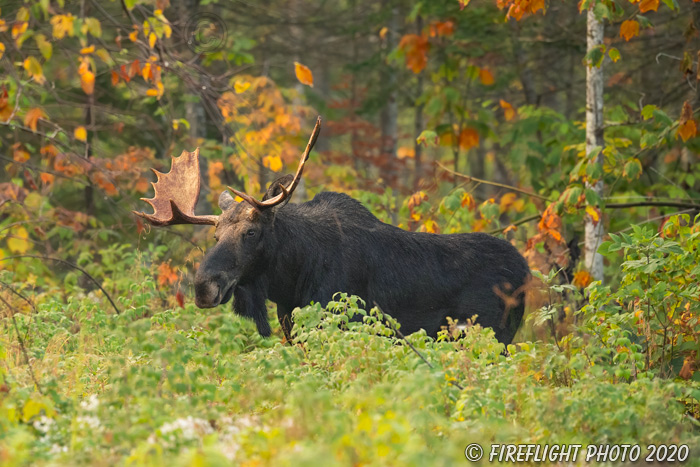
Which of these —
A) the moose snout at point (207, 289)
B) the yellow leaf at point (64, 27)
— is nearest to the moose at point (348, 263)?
the moose snout at point (207, 289)

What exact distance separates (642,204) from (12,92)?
260 inches

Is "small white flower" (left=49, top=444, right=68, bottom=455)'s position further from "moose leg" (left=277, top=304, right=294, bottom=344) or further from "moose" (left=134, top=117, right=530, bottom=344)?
"moose leg" (left=277, top=304, right=294, bottom=344)

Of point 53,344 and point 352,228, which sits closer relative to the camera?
point 53,344

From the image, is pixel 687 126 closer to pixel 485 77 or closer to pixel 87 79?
pixel 485 77

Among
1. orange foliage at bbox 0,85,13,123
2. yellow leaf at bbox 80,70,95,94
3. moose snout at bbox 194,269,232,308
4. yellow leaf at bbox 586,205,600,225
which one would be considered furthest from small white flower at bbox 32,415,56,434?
yellow leaf at bbox 586,205,600,225

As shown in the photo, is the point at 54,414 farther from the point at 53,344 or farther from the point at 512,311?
the point at 512,311

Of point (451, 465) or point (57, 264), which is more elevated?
point (451, 465)

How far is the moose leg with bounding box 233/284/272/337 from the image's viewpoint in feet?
23.7

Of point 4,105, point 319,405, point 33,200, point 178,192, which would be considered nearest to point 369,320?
point 319,405

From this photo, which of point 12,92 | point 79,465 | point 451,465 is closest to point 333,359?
point 79,465

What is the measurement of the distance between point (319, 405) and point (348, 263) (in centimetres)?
330

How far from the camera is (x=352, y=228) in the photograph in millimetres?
7523

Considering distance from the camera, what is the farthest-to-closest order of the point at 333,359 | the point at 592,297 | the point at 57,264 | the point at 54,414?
the point at 57,264
the point at 592,297
the point at 333,359
the point at 54,414

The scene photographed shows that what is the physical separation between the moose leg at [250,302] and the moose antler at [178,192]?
755mm
